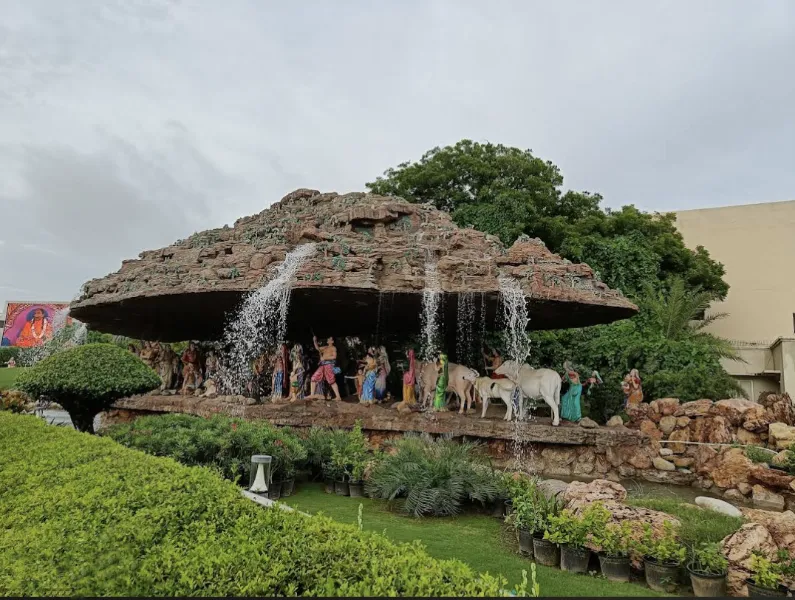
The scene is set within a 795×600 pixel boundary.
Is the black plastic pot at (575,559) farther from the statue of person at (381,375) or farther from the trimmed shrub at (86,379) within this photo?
the trimmed shrub at (86,379)

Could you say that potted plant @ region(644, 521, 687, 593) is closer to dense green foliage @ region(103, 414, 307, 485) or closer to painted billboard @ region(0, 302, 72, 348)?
dense green foliage @ region(103, 414, 307, 485)

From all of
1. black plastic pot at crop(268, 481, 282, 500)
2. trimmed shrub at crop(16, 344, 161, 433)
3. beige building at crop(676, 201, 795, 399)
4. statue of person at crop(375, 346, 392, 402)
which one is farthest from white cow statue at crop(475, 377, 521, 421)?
beige building at crop(676, 201, 795, 399)

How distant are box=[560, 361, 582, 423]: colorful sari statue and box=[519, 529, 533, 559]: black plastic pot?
21.4 feet

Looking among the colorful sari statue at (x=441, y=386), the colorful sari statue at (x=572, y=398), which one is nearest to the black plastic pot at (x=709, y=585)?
the colorful sari statue at (x=572, y=398)

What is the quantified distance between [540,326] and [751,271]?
15.2 meters

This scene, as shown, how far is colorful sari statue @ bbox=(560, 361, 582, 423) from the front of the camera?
11.6m

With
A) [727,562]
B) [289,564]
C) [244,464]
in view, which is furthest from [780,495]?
[289,564]

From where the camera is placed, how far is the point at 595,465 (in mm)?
10500

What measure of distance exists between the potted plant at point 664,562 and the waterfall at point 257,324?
7436 mm

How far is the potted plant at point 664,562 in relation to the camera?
4.72 meters

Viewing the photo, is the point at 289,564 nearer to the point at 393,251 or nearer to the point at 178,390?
the point at 393,251

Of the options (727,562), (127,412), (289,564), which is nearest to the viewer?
(289,564)

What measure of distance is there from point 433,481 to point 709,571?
3.38m

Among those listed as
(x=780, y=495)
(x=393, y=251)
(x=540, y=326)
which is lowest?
(x=780, y=495)
